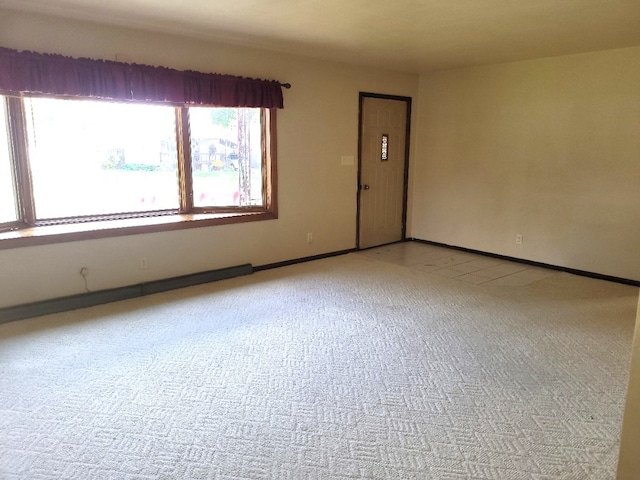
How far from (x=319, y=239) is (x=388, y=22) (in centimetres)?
266

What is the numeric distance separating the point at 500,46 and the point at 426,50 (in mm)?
715

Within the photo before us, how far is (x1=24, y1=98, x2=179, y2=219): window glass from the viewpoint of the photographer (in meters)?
3.80

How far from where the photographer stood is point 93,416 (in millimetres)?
2293

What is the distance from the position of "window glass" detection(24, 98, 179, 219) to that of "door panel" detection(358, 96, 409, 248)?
8.09 ft

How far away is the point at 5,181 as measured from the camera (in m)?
3.64

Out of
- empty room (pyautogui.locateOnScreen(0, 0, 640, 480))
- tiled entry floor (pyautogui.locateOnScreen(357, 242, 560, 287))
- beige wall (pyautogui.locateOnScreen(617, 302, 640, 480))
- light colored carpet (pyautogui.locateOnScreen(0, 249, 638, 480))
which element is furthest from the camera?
tiled entry floor (pyautogui.locateOnScreen(357, 242, 560, 287))

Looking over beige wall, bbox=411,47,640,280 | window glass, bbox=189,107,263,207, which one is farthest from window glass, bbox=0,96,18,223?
beige wall, bbox=411,47,640,280

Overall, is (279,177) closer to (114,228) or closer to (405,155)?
(114,228)

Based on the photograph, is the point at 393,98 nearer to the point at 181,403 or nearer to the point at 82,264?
the point at 82,264

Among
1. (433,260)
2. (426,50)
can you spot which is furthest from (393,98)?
(433,260)

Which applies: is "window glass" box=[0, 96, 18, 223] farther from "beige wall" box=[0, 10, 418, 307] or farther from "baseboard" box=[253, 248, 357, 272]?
"baseboard" box=[253, 248, 357, 272]

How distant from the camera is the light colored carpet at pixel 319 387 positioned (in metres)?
2.00

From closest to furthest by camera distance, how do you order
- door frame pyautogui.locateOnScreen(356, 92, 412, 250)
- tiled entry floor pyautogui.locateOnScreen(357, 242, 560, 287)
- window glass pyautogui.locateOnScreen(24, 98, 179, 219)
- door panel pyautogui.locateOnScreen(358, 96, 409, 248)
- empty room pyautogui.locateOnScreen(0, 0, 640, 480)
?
empty room pyautogui.locateOnScreen(0, 0, 640, 480), window glass pyautogui.locateOnScreen(24, 98, 179, 219), tiled entry floor pyautogui.locateOnScreen(357, 242, 560, 287), door frame pyautogui.locateOnScreen(356, 92, 412, 250), door panel pyautogui.locateOnScreen(358, 96, 409, 248)

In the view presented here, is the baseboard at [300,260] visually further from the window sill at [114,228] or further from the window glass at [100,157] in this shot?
the window glass at [100,157]
